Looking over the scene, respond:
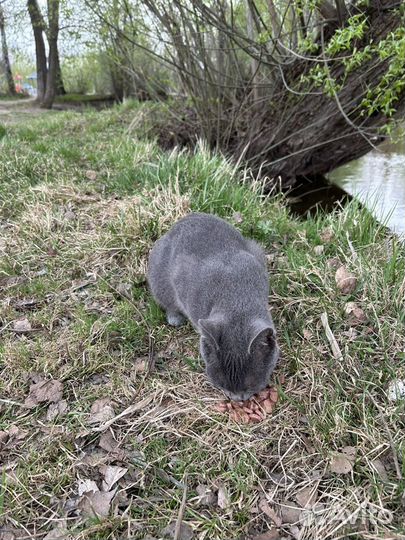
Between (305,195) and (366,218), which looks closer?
(366,218)

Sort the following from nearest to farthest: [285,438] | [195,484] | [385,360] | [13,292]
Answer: [195,484] → [285,438] → [385,360] → [13,292]

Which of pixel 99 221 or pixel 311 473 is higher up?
pixel 99 221

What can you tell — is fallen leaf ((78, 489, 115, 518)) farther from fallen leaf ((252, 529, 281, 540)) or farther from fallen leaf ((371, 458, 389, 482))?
fallen leaf ((371, 458, 389, 482))

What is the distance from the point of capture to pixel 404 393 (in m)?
2.55

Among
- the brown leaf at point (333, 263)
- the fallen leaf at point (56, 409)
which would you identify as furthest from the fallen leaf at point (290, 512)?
the brown leaf at point (333, 263)

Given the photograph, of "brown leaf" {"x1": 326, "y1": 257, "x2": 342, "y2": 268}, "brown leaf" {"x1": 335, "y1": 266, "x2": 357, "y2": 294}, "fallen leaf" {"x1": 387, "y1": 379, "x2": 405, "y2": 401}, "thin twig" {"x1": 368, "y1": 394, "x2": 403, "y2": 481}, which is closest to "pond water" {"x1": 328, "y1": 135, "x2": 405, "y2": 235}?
"brown leaf" {"x1": 326, "y1": 257, "x2": 342, "y2": 268}

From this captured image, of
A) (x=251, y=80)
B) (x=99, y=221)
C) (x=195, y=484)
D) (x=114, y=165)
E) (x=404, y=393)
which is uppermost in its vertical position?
(x=251, y=80)

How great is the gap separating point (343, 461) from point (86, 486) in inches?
52.6

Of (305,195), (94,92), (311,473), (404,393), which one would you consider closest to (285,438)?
(311,473)

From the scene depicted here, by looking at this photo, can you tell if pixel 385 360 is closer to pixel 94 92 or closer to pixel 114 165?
pixel 114 165

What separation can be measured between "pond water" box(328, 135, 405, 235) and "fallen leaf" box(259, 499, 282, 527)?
5.13m

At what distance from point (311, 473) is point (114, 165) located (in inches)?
194

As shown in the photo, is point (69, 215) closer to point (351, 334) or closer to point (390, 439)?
point (351, 334)

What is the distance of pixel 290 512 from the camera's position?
7.32 feet
